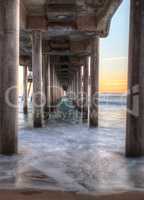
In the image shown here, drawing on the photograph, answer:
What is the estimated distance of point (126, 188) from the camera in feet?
14.2

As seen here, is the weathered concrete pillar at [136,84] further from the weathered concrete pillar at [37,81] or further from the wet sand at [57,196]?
the weathered concrete pillar at [37,81]

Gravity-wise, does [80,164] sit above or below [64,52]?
below

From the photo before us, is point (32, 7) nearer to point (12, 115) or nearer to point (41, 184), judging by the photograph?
point (12, 115)

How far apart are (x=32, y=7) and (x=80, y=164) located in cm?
788

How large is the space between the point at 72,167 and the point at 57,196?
1.77 m

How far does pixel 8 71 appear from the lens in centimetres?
670

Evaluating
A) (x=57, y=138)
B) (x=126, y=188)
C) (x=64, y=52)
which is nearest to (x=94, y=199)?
(x=126, y=188)

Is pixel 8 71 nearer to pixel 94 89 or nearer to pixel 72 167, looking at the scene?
pixel 72 167

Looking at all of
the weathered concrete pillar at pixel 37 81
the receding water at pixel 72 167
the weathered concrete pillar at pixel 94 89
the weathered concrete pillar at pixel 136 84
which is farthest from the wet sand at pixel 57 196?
the weathered concrete pillar at pixel 94 89

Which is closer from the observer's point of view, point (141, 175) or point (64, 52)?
point (141, 175)

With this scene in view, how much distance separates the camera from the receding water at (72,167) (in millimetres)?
4520

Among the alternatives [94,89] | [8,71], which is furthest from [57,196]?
[94,89]

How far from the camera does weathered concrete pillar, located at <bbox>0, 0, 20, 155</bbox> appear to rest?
6695 mm

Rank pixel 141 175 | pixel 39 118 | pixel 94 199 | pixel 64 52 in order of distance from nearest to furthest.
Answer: pixel 94 199
pixel 141 175
pixel 39 118
pixel 64 52
